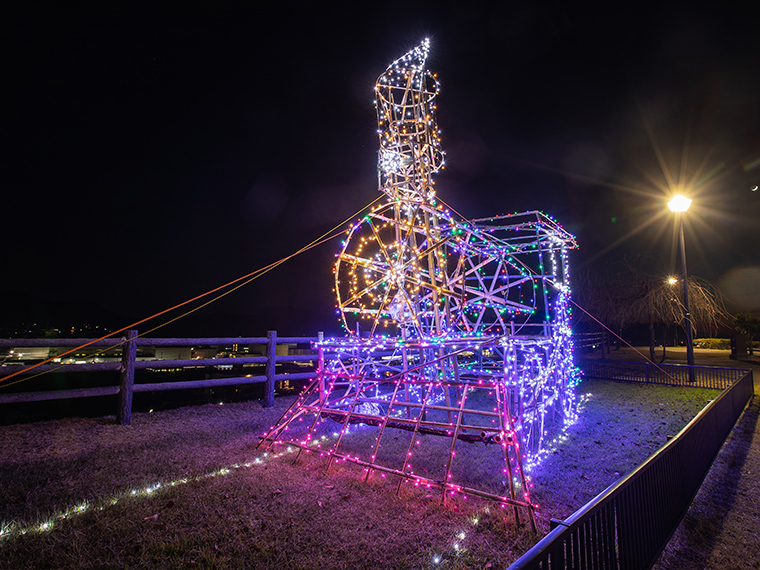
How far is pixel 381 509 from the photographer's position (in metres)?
2.95

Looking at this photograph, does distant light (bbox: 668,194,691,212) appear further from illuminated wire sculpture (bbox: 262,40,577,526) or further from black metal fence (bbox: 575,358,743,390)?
illuminated wire sculpture (bbox: 262,40,577,526)

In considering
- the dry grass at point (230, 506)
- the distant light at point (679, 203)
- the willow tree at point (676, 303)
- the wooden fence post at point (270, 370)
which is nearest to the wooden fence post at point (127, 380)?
the dry grass at point (230, 506)

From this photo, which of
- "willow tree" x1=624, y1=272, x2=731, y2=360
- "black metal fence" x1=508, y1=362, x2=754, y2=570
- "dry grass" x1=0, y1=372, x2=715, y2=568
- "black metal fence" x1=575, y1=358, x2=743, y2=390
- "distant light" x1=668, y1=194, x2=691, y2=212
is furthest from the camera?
"willow tree" x1=624, y1=272, x2=731, y2=360

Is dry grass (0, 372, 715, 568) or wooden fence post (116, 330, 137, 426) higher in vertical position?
wooden fence post (116, 330, 137, 426)

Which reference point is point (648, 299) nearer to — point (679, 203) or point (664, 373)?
Answer: point (664, 373)

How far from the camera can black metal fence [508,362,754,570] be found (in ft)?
5.39

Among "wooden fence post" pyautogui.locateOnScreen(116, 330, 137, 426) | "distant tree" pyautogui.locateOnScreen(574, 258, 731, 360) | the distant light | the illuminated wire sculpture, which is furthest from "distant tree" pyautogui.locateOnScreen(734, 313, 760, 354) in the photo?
"wooden fence post" pyautogui.locateOnScreen(116, 330, 137, 426)

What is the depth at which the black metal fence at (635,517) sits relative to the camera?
164cm

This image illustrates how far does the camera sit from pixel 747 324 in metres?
19.1

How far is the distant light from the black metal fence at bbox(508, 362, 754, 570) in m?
8.70

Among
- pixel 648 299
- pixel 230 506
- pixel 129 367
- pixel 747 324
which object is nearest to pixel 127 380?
pixel 129 367

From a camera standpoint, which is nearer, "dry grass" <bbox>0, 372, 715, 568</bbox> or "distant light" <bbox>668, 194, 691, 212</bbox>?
"dry grass" <bbox>0, 372, 715, 568</bbox>

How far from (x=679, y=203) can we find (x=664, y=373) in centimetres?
497

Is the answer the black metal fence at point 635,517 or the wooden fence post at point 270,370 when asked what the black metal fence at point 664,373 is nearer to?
the black metal fence at point 635,517
